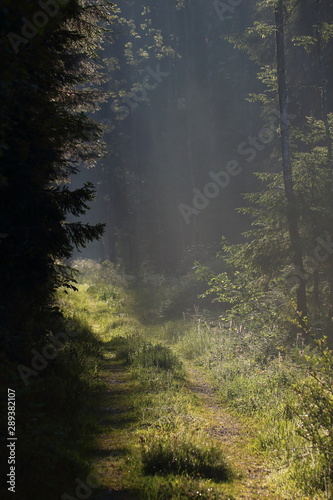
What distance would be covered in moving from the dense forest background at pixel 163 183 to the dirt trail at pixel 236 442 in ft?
2.84

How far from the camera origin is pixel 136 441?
5238 millimetres

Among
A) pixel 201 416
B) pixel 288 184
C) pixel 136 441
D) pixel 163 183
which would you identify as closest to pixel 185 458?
pixel 136 441

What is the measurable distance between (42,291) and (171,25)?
42083 millimetres

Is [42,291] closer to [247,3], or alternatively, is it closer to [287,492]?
[287,492]

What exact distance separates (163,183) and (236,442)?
34.7 metres

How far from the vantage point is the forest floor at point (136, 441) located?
4262 mm

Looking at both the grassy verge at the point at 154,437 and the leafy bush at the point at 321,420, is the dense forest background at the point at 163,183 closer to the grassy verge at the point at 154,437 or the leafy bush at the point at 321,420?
the leafy bush at the point at 321,420

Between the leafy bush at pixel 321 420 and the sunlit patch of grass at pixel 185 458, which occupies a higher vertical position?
the leafy bush at pixel 321 420

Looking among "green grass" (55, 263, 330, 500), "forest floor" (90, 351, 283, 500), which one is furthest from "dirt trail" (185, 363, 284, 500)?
"green grass" (55, 263, 330, 500)

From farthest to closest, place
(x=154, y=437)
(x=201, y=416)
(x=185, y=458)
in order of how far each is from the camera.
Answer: (x=201, y=416) → (x=154, y=437) → (x=185, y=458)

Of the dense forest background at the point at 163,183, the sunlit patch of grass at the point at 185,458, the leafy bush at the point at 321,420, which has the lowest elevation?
the sunlit patch of grass at the point at 185,458

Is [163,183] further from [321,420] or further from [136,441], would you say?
[321,420]

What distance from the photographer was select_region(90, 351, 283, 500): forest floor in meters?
4.26

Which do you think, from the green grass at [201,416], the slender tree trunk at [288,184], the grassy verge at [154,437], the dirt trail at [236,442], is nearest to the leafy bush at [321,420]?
the green grass at [201,416]
